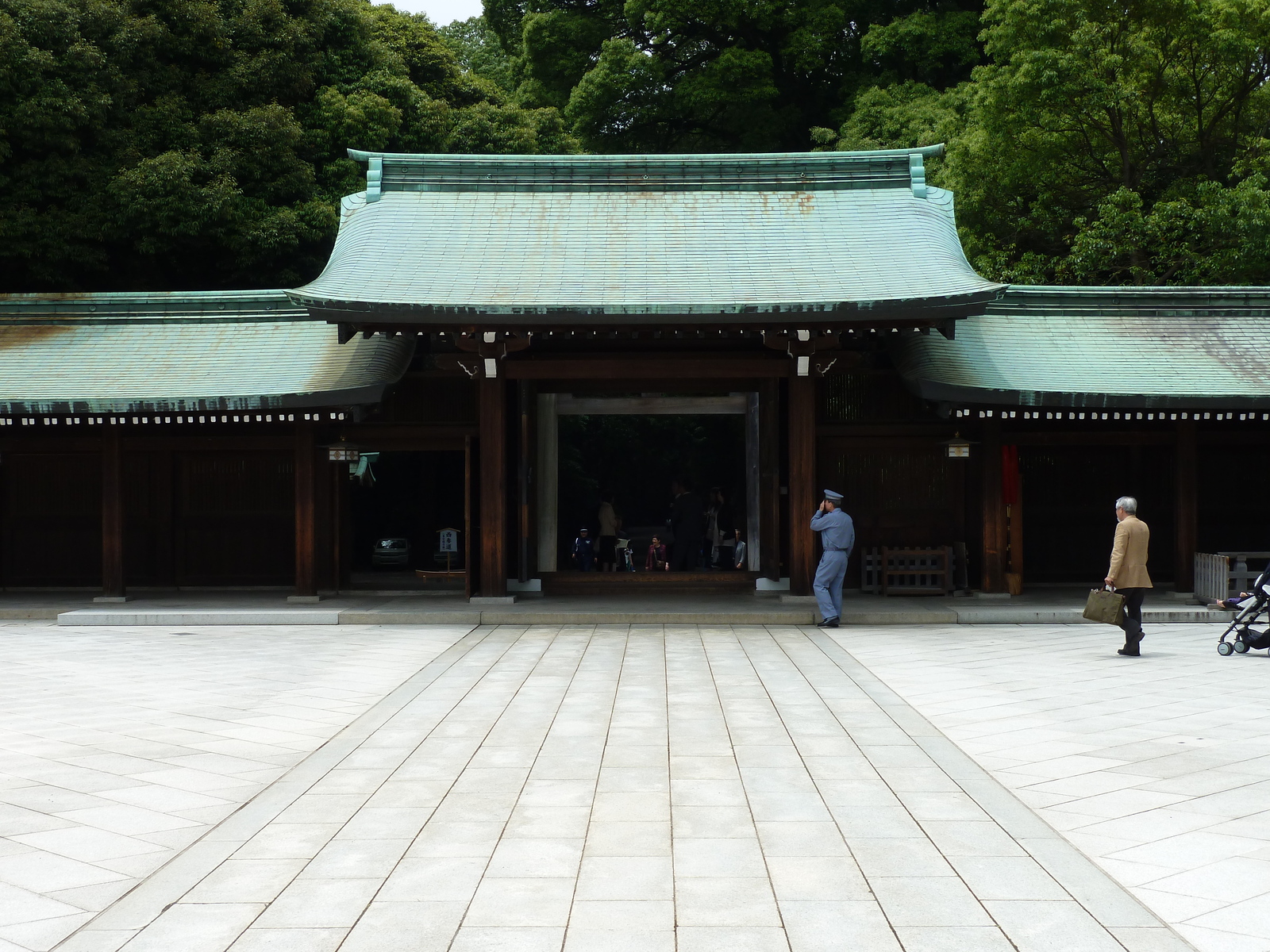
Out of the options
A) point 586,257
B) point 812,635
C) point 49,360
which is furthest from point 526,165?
point 812,635

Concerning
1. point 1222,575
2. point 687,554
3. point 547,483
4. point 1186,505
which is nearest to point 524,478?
point 547,483

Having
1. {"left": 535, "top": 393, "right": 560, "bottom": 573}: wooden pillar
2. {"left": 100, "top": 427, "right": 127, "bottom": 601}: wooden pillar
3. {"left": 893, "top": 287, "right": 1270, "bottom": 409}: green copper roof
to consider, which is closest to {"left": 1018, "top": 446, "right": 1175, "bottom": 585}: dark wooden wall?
{"left": 893, "top": 287, "right": 1270, "bottom": 409}: green copper roof

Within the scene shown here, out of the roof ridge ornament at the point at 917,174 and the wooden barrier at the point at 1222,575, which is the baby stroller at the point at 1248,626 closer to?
the wooden barrier at the point at 1222,575

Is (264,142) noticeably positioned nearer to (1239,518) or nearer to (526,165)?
(526,165)

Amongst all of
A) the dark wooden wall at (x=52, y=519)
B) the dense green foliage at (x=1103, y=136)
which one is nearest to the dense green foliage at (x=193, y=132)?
the dark wooden wall at (x=52, y=519)

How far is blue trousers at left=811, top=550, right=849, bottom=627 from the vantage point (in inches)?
504

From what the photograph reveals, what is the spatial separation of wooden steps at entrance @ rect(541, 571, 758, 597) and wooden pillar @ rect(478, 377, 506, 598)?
1.52 metres

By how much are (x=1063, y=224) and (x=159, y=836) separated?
78.7 feet

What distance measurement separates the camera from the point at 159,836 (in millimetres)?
5348

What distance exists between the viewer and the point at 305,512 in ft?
47.4

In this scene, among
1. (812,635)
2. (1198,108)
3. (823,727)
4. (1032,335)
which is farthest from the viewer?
(1198,108)

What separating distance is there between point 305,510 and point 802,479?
6.70 metres

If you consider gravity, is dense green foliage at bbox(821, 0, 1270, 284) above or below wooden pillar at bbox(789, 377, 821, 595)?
above

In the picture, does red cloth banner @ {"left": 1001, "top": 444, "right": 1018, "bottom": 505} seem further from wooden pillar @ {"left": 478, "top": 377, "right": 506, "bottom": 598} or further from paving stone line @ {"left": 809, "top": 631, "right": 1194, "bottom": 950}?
paving stone line @ {"left": 809, "top": 631, "right": 1194, "bottom": 950}
